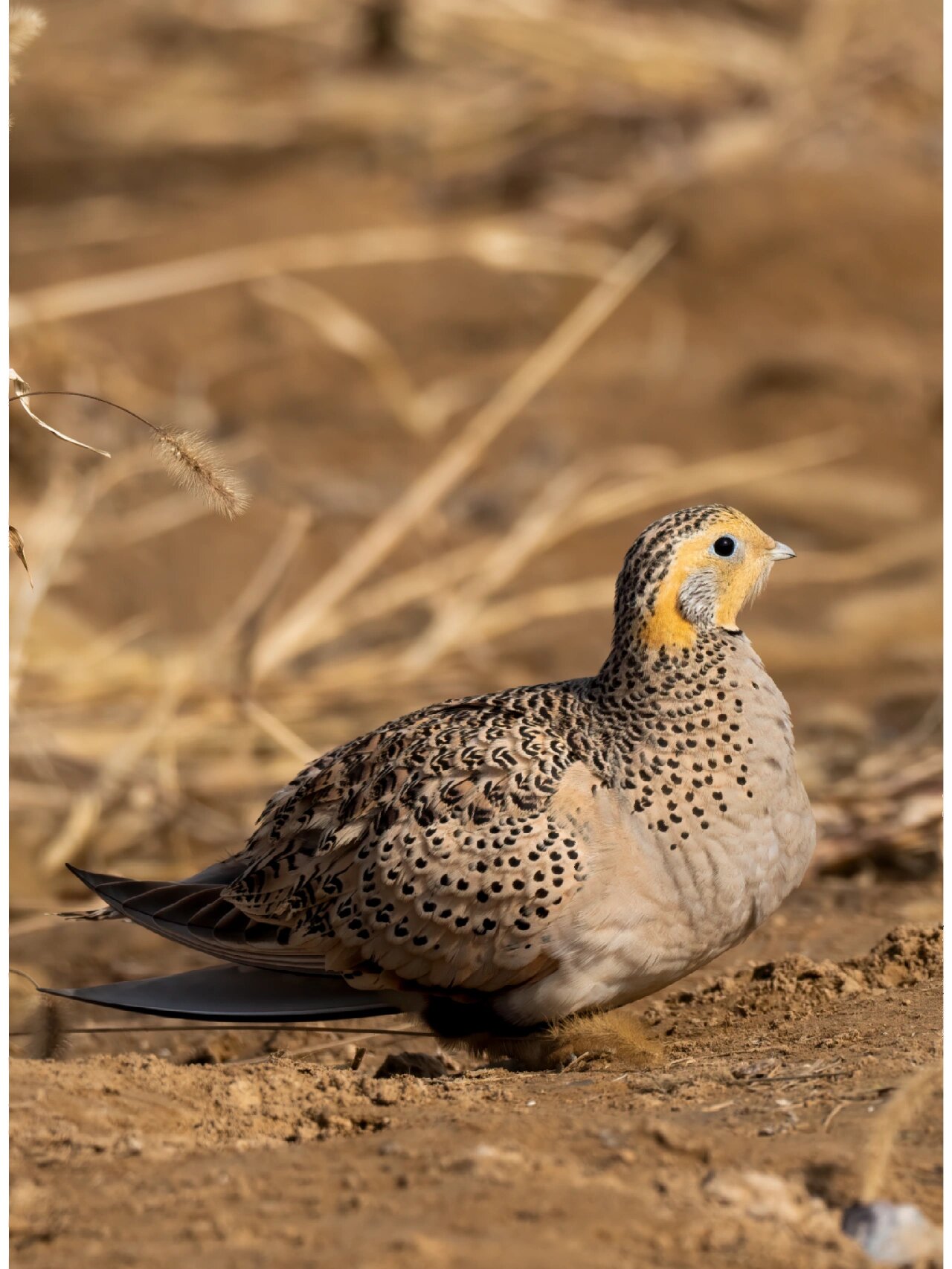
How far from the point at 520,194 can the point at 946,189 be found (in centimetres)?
892

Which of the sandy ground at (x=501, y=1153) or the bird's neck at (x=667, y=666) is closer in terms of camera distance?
the sandy ground at (x=501, y=1153)

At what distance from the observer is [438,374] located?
1135 centimetres

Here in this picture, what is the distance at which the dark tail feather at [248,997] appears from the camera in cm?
388

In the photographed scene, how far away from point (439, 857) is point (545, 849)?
251 mm

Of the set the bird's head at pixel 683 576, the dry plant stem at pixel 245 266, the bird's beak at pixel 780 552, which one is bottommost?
the bird's head at pixel 683 576

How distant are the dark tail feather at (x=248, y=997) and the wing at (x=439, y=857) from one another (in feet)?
0.22

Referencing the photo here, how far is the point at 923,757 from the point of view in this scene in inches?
250

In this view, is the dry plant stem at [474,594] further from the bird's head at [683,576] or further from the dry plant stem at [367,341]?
the bird's head at [683,576]

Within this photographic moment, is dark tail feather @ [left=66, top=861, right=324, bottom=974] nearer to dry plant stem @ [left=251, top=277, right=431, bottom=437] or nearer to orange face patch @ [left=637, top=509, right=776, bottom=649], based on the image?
orange face patch @ [left=637, top=509, right=776, bottom=649]

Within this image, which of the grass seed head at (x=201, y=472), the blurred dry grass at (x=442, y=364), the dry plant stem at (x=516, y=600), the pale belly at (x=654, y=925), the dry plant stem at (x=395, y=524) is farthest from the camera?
the dry plant stem at (x=516, y=600)

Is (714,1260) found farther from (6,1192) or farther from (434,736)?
(434,736)

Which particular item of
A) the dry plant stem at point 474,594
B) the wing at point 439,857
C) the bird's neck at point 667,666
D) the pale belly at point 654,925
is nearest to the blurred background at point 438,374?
the dry plant stem at point 474,594

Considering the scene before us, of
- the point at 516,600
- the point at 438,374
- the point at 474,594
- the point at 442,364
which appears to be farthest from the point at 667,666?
the point at 442,364

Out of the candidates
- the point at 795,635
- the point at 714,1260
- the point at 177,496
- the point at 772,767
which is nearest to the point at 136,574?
the point at 177,496
